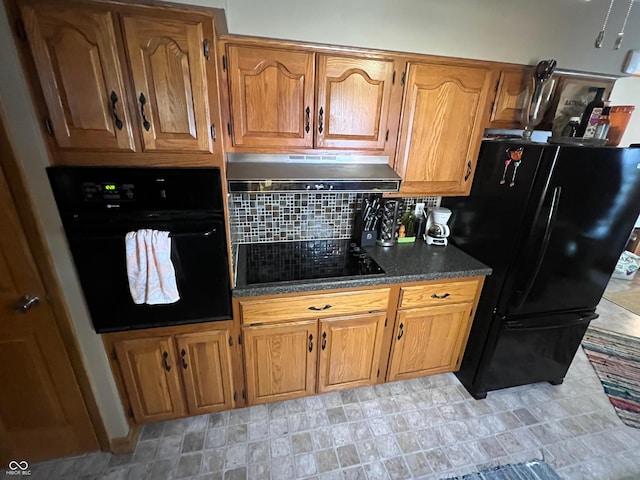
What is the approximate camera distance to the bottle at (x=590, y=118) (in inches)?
63.4

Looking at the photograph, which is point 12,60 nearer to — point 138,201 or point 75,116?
point 75,116

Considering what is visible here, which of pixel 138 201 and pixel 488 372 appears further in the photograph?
pixel 488 372

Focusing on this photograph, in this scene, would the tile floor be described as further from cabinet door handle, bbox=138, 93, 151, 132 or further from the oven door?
cabinet door handle, bbox=138, 93, 151, 132

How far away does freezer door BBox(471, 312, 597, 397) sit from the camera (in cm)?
183

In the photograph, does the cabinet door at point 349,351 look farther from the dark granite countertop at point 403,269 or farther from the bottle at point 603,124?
the bottle at point 603,124

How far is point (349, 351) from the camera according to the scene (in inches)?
71.3

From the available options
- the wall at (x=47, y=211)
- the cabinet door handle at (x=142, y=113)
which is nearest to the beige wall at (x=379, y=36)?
the wall at (x=47, y=211)

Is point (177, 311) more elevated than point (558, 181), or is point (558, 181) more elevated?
point (558, 181)

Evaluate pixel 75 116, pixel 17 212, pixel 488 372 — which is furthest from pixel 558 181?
pixel 17 212

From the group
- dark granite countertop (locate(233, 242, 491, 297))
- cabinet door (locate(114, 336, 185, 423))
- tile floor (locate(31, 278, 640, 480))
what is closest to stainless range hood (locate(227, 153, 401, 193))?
dark granite countertop (locate(233, 242, 491, 297))

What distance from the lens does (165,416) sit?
1.69 metres

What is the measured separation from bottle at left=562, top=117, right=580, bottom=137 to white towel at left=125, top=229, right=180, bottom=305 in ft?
7.51

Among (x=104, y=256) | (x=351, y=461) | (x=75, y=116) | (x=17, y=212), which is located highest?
(x=75, y=116)

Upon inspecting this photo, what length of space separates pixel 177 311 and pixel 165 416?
753 mm
